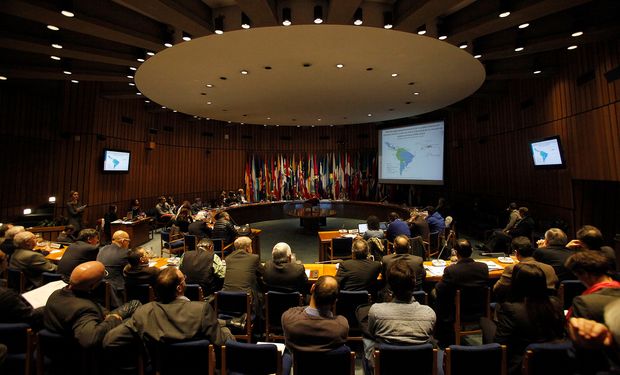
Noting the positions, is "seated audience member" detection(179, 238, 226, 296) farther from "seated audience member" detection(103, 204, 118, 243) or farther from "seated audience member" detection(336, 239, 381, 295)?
"seated audience member" detection(103, 204, 118, 243)

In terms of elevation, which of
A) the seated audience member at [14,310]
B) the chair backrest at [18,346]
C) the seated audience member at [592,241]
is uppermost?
the seated audience member at [592,241]

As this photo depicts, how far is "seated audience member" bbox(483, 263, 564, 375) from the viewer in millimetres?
1997

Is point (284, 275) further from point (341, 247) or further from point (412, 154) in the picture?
point (412, 154)

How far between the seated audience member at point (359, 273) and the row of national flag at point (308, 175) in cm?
1052

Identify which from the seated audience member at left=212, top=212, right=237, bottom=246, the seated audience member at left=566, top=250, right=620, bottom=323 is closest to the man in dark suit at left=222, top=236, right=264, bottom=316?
the seated audience member at left=566, top=250, right=620, bottom=323

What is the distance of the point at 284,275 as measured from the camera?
326cm

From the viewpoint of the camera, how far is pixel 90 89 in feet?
28.1

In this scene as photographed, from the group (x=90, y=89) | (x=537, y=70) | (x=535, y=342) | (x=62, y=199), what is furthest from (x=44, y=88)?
(x=537, y=70)

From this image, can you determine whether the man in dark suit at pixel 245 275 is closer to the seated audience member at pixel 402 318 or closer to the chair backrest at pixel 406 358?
the seated audience member at pixel 402 318

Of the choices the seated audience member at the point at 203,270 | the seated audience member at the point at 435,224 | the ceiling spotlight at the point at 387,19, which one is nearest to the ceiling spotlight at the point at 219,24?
the ceiling spotlight at the point at 387,19

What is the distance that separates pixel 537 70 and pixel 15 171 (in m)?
12.9

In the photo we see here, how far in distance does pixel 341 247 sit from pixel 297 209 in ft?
19.2

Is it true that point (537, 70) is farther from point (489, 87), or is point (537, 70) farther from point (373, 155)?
point (373, 155)

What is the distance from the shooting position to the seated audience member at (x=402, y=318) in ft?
6.89
